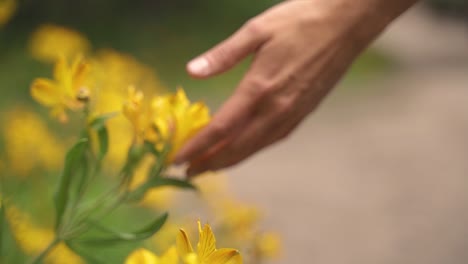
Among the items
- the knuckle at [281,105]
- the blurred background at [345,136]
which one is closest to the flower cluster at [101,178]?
the knuckle at [281,105]

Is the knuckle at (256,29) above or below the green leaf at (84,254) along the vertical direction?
above

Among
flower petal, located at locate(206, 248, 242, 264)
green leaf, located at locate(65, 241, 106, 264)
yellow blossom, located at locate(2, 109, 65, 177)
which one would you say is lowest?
yellow blossom, located at locate(2, 109, 65, 177)

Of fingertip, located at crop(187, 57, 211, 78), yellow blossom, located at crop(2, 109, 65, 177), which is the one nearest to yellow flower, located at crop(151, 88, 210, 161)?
fingertip, located at crop(187, 57, 211, 78)

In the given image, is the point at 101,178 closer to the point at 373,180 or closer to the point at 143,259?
the point at 143,259

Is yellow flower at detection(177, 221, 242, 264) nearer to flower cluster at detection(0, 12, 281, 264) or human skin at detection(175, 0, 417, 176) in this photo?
flower cluster at detection(0, 12, 281, 264)

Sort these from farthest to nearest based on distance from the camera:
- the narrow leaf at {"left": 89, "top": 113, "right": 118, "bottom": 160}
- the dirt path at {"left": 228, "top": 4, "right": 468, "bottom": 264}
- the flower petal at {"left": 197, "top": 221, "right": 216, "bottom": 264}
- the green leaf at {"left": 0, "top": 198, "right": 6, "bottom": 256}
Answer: the dirt path at {"left": 228, "top": 4, "right": 468, "bottom": 264} → the narrow leaf at {"left": 89, "top": 113, "right": 118, "bottom": 160} → the green leaf at {"left": 0, "top": 198, "right": 6, "bottom": 256} → the flower petal at {"left": 197, "top": 221, "right": 216, "bottom": 264}

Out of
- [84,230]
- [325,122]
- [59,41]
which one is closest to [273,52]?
[84,230]

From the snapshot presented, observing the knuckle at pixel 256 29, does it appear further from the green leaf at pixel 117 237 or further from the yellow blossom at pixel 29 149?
the yellow blossom at pixel 29 149

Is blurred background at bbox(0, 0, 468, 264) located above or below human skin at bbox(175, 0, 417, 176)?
below
